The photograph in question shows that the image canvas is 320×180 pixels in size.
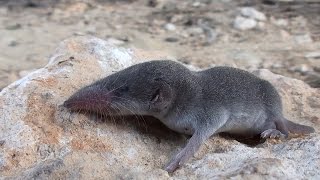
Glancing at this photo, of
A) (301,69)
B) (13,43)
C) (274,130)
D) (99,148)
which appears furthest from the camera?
(13,43)

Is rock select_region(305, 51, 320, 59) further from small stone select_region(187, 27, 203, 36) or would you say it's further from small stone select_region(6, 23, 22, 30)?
small stone select_region(6, 23, 22, 30)

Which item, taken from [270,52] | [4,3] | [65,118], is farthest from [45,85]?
[4,3]

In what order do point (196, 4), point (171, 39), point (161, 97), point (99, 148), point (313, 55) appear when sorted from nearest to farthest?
1. point (99, 148)
2. point (161, 97)
3. point (313, 55)
4. point (171, 39)
5. point (196, 4)

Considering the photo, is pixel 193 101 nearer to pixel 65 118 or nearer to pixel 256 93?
pixel 256 93

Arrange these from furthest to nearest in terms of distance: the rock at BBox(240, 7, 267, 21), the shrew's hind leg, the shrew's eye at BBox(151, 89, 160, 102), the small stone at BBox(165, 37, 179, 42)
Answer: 1. the rock at BBox(240, 7, 267, 21)
2. the small stone at BBox(165, 37, 179, 42)
3. the shrew's hind leg
4. the shrew's eye at BBox(151, 89, 160, 102)

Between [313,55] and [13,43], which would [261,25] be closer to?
[313,55]

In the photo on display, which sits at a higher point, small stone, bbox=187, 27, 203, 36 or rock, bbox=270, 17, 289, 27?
rock, bbox=270, 17, 289, 27

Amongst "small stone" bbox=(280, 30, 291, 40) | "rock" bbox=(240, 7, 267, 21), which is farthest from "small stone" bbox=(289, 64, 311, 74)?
"rock" bbox=(240, 7, 267, 21)

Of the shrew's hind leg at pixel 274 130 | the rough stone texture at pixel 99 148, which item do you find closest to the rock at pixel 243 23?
the rough stone texture at pixel 99 148

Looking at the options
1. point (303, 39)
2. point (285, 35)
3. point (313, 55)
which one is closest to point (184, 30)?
point (285, 35)
